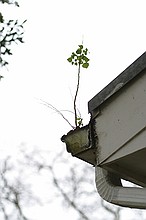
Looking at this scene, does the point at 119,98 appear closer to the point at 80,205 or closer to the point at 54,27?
the point at 54,27

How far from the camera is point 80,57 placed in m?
1.64

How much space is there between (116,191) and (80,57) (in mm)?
586

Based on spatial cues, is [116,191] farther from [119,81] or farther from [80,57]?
[80,57]

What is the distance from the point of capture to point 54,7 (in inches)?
293

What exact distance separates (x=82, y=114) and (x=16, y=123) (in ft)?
32.5

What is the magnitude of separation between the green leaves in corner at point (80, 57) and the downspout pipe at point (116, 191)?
47cm

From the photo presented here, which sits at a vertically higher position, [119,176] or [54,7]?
[54,7]

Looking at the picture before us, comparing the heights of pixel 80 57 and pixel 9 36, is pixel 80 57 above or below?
below

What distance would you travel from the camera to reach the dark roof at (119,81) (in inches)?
49.0

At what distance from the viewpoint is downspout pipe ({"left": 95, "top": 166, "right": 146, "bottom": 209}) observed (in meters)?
1.23

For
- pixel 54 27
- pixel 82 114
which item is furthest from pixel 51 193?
pixel 82 114

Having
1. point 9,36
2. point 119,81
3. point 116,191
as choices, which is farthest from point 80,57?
point 9,36

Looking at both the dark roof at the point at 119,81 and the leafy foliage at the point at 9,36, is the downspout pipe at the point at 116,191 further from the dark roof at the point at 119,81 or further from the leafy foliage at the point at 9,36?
the leafy foliage at the point at 9,36

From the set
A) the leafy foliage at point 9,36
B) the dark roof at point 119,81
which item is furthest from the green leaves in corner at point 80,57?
the leafy foliage at point 9,36
